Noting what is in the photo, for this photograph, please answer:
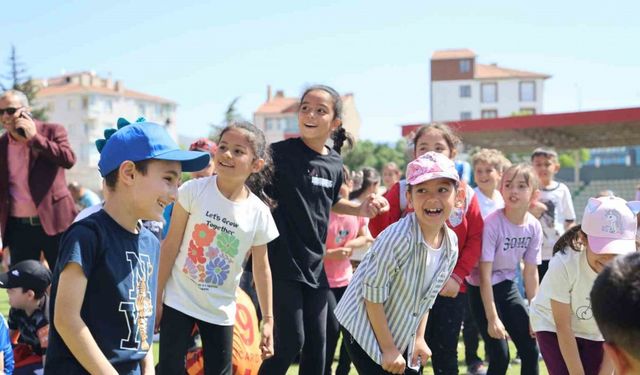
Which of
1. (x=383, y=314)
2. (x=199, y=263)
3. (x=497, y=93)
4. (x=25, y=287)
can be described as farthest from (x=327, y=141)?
(x=497, y=93)

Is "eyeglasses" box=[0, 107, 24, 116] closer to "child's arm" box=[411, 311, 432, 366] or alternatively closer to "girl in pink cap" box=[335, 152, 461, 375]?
"girl in pink cap" box=[335, 152, 461, 375]

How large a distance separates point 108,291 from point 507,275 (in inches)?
144

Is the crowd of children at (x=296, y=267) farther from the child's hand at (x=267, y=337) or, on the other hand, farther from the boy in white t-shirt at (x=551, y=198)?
the boy in white t-shirt at (x=551, y=198)

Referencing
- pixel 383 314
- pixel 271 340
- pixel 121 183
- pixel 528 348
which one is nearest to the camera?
pixel 121 183

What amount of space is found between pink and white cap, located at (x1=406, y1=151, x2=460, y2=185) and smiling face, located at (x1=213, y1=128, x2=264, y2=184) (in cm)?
107

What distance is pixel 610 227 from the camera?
13.3 ft

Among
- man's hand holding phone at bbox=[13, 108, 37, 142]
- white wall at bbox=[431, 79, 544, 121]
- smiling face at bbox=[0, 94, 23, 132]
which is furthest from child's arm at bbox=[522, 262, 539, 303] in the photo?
white wall at bbox=[431, 79, 544, 121]

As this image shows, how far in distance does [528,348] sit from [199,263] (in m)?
2.50

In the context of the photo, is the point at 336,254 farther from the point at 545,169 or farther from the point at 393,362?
the point at 545,169

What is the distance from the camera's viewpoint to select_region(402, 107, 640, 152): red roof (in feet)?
86.5

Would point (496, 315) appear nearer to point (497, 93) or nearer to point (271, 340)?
point (271, 340)

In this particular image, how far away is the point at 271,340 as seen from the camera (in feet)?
15.2

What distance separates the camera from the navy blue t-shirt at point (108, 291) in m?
2.92

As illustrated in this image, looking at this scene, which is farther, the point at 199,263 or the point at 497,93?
the point at 497,93
